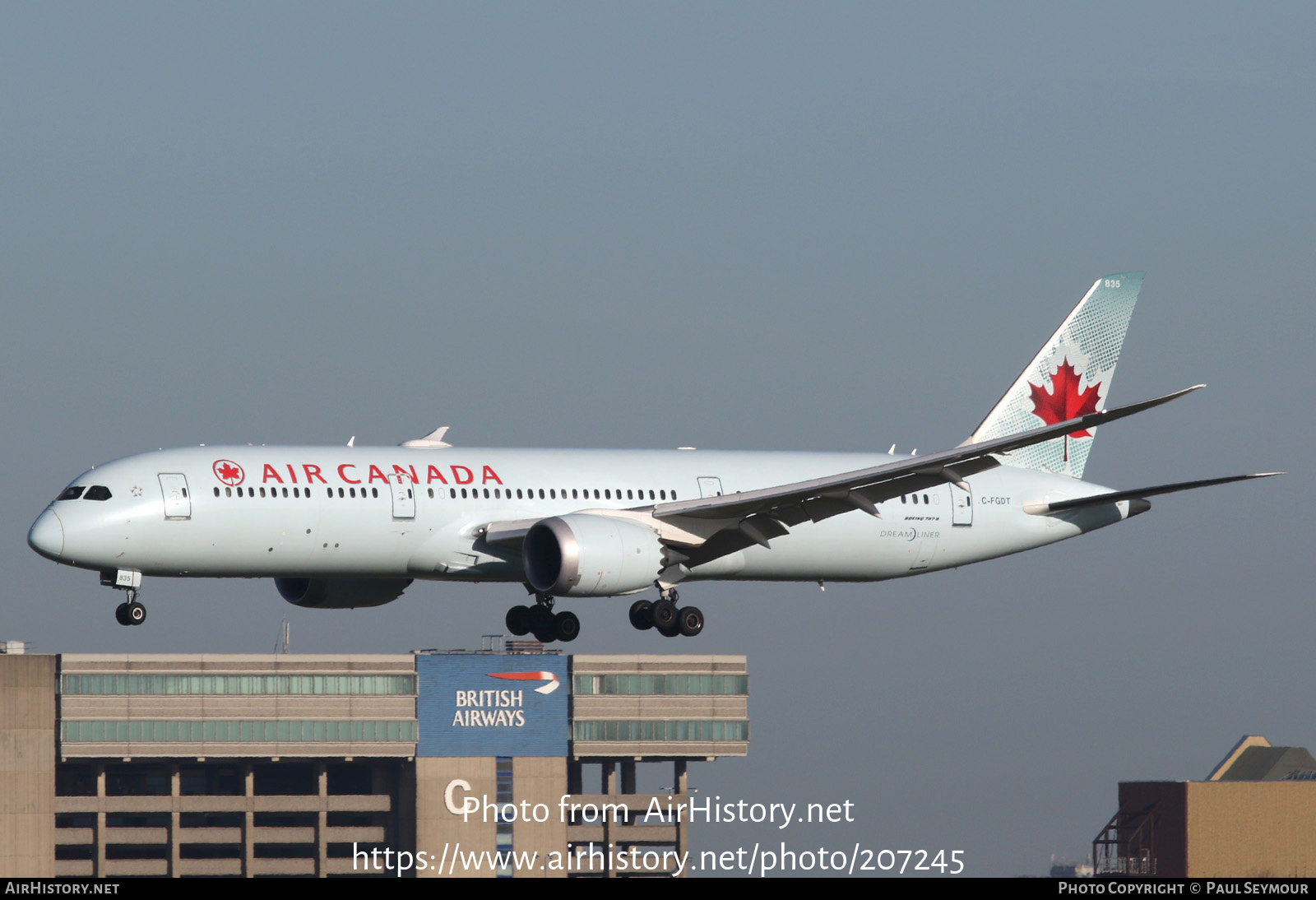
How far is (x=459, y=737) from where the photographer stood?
178500mm

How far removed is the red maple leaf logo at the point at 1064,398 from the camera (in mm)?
68500

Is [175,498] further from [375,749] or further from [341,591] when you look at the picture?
[375,749]

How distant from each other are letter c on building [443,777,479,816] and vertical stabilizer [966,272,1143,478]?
114832mm

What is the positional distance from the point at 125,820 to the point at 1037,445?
133021 millimetres

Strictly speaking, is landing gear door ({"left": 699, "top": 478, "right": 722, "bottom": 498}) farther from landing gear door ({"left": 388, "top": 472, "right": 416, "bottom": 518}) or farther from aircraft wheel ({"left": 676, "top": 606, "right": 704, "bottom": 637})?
landing gear door ({"left": 388, "top": 472, "right": 416, "bottom": 518})

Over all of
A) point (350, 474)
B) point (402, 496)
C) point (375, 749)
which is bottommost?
point (375, 749)

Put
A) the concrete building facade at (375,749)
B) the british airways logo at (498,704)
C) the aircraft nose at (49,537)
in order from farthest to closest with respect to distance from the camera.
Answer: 1. the british airways logo at (498,704)
2. the concrete building facade at (375,749)
3. the aircraft nose at (49,537)

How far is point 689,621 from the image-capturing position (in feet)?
190

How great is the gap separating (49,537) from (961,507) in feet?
89.0

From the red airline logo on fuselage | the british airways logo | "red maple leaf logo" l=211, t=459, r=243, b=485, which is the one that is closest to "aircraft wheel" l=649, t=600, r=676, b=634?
the red airline logo on fuselage

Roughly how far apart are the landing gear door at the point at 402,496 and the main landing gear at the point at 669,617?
282 inches

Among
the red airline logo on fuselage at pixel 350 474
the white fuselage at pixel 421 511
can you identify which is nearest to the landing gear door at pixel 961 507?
the white fuselage at pixel 421 511

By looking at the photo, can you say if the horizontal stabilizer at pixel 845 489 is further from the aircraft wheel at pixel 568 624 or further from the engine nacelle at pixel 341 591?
the engine nacelle at pixel 341 591

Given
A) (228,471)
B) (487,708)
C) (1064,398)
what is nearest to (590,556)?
(228,471)
